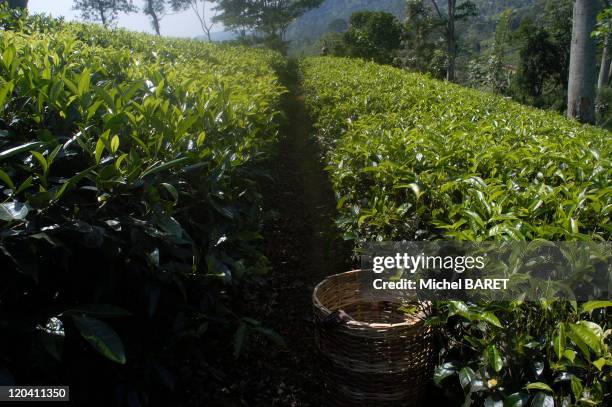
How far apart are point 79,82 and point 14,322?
3.41 ft

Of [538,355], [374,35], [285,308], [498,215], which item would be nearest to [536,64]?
[374,35]

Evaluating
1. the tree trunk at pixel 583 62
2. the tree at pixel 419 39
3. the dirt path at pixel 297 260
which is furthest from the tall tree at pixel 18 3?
the tree at pixel 419 39

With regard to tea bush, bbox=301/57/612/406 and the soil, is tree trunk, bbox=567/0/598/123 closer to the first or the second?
the soil

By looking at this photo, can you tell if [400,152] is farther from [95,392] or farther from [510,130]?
[95,392]

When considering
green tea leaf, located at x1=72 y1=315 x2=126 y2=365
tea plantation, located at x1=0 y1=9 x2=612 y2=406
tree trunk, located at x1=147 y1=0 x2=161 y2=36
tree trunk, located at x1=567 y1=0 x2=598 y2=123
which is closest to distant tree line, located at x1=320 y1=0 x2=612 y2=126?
tree trunk, located at x1=567 y1=0 x2=598 y2=123

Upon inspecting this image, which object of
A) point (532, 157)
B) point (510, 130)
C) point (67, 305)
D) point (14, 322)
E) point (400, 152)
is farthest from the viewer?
point (510, 130)

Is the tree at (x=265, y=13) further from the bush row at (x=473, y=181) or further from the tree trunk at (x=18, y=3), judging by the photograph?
the bush row at (x=473, y=181)

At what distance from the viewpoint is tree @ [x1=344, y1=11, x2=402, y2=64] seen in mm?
25188

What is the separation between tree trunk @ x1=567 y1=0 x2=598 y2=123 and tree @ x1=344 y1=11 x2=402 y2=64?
1695 cm

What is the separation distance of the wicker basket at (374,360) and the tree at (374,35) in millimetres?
23901

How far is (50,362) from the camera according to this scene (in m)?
1.35

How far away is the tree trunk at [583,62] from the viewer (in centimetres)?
802

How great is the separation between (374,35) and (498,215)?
92.8 feet

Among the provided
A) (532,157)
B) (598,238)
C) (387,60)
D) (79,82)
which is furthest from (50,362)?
(387,60)
